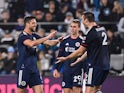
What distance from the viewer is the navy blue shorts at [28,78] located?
1387 centimetres

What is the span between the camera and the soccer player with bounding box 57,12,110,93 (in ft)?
42.8

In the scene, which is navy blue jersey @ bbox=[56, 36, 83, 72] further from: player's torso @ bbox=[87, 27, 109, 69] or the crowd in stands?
the crowd in stands

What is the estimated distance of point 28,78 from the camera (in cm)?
1390

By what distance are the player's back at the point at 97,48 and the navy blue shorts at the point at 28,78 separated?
140cm

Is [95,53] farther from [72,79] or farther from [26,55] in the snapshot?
[72,79]

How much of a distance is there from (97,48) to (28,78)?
5.97ft

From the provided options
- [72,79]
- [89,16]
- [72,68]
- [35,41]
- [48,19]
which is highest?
[48,19]

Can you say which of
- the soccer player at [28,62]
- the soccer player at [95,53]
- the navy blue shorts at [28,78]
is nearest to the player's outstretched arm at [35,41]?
the soccer player at [28,62]

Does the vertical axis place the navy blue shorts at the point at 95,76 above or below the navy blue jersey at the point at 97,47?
below

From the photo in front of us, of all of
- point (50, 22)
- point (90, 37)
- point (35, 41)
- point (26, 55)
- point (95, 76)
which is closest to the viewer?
point (90, 37)

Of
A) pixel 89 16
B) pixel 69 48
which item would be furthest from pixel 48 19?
pixel 89 16

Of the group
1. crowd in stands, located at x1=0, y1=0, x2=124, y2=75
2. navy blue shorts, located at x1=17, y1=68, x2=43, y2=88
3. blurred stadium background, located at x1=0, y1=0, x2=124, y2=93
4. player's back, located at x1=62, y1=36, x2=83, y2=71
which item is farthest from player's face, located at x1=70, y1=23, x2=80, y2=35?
crowd in stands, located at x1=0, y1=0, x2=124, y2=75

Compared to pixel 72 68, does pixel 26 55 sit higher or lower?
higher

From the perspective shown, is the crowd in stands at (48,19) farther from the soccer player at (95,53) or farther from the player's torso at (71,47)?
the soccer player at (95,53)
